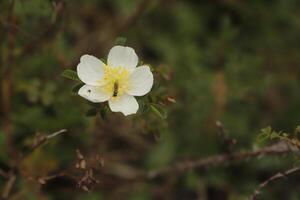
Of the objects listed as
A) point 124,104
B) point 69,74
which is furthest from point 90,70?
point 124,104

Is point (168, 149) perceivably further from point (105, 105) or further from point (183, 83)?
point (105, 105)

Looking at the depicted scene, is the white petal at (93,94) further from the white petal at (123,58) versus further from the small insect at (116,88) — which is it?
the white petal at (123,58)

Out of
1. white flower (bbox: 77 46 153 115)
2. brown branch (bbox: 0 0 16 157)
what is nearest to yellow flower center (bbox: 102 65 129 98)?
white flower (bbox: 77 46 153 115)

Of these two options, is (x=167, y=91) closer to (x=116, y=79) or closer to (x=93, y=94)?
(x=116, y=79)

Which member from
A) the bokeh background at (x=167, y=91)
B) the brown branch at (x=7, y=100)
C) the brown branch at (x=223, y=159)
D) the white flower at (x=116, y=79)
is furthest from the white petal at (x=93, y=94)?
the brown branch at (x=7, y=100)

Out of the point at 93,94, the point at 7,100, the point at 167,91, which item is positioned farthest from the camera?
the point at 7,100

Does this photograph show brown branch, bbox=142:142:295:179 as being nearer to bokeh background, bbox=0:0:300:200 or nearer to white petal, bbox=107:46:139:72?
bokeh background, bbox=0:0:300:200

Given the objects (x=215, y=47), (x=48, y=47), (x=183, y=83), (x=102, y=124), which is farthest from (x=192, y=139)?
(x=48, y=47)
